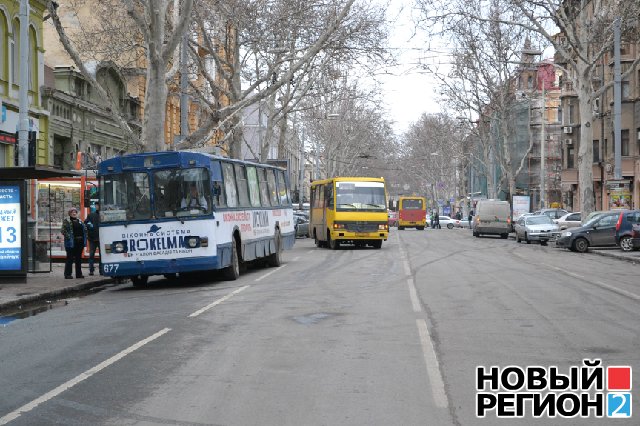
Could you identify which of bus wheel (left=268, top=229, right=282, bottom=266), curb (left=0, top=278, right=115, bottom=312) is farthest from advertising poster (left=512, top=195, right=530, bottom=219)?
curb (left=0, top=278, right=115, bottom=312)

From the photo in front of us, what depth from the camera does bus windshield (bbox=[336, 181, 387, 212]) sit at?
3741 cm

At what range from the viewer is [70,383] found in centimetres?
869

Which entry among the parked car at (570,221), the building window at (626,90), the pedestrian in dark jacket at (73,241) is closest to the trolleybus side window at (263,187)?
the pedestrian in dark jacket at (73,241)

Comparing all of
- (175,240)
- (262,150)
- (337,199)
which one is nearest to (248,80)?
(262,150)

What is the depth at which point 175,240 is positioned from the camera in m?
19.4

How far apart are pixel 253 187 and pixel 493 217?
31.4 meters

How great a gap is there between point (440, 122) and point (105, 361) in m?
82.1

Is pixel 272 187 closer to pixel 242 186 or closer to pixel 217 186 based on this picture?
pixel 242 186

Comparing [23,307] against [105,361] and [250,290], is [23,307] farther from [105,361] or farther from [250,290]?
[105,361]

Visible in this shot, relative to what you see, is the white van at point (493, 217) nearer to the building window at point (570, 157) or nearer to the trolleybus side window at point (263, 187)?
the building window at point (570, 157)

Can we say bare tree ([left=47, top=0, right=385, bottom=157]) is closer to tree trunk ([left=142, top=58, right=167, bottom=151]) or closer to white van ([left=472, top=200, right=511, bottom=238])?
tree trunk ([left=142, top=58, right=167, bottom=151])

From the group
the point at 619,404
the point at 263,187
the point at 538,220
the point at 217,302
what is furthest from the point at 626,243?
the point at 619,404

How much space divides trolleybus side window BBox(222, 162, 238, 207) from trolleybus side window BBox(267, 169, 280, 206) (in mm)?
4806

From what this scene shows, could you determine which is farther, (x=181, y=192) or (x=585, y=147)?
(x=585, y=147)
